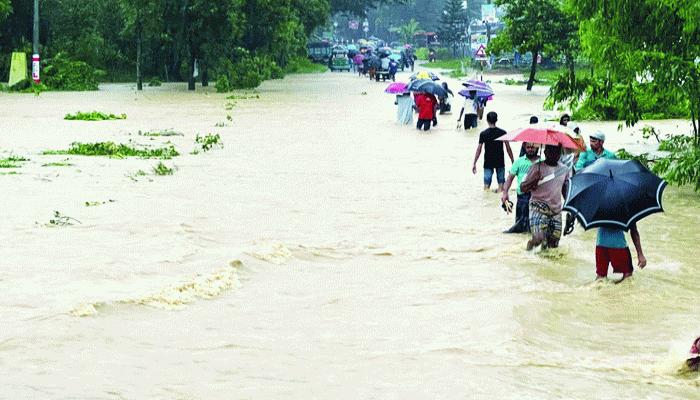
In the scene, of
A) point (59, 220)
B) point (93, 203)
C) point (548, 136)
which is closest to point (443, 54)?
point (93, 203)

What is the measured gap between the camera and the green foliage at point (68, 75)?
49406 millimetres

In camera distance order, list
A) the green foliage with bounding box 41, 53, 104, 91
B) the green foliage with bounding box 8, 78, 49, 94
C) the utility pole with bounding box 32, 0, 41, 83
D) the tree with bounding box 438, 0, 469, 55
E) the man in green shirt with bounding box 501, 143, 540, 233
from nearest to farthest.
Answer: the man in green shirt with bounding box 501, 143, 540, 233 → the utility pole with bounding box 32, 0, 41, 83 → the green foliage with bounding box 8, 78, 49, 94 → the green foliage with bounding box 41, 53, 104, 91 → the tree with bounding box 438, 0, 469, 55

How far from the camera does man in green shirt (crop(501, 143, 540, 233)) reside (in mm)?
12141

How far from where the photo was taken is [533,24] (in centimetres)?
4600

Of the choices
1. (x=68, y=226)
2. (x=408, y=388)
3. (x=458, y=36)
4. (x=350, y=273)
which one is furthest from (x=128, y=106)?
(x=458, y=36)

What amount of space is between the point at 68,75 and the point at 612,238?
139 ft

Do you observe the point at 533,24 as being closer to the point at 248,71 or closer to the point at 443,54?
the point at 248,71

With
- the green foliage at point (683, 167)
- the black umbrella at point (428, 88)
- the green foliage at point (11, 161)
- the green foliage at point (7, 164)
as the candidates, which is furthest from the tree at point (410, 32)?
the green foliage at point (683, 167)

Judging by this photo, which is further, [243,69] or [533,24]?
[243,69]

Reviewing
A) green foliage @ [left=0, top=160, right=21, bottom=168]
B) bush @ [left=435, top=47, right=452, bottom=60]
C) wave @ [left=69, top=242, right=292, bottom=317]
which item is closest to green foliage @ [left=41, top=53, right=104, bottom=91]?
green foliage @ [left=0, top=160, right=21, bottom=168]

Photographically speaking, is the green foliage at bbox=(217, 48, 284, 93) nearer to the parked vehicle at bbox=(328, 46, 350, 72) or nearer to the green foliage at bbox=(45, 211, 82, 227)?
the green foliage at bbox=(45, 211, 82, 227)

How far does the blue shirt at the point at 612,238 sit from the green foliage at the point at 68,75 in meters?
41.5

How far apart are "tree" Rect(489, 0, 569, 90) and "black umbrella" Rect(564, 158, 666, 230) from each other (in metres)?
35.5

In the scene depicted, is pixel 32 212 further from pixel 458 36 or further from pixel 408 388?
pixel 458 36
